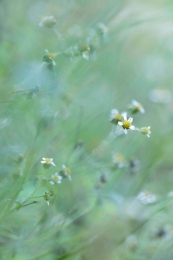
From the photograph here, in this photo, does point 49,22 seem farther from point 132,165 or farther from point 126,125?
point 132,165

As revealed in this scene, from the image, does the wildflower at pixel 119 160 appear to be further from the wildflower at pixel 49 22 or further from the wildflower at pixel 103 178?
the wildflower at pixel 49 22

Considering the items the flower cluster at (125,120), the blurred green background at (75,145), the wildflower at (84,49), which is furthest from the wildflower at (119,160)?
the wildflower at (84,49)

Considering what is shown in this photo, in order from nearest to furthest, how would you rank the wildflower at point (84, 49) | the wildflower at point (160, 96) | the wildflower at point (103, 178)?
1. the wildflower at point (84, 49)
2. the wildflower at point (103, 178)
3. the wildflower at point (160, 96)

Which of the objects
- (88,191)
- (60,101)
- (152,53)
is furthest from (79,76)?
(152,53)

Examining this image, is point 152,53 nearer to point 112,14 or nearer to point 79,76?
point 112,14

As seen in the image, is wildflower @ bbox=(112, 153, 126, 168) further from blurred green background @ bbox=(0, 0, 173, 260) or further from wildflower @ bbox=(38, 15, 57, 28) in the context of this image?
wildflower @ bbox=(38, 15, 57, 28)

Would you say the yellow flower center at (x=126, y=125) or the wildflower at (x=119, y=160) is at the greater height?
the wildflower at (x=119, y=160)

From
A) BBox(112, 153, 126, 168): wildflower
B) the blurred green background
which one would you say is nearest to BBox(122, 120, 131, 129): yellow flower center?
the blurred green background
